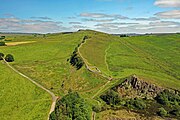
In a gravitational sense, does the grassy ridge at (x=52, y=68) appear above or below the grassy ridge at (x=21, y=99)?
above

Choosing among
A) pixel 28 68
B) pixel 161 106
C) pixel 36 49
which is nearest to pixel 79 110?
pixel 161 106

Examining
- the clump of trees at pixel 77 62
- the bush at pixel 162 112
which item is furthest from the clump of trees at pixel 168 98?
the clump of trees at pixel 77 62

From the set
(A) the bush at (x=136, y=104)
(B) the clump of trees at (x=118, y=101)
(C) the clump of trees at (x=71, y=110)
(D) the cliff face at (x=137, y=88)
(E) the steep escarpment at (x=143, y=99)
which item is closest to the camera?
(C) the clump of trees at (x=71, y=110)

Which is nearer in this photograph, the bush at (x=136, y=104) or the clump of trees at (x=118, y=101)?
the bush at (x=136, y=104)

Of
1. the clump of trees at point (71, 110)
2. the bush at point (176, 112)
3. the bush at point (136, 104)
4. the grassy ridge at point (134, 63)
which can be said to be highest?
the grassy ridge at point (134, 63)

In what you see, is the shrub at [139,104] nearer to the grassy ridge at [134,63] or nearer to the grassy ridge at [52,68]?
the grassy ridge at [134,63]

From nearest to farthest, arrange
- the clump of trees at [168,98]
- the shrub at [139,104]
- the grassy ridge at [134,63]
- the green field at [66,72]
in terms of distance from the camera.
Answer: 1. the shrub at [139,104]
2. the green field at [66,72]
3. the clump of trees at [168,98]
4. the grassy ridge at [134,63]
